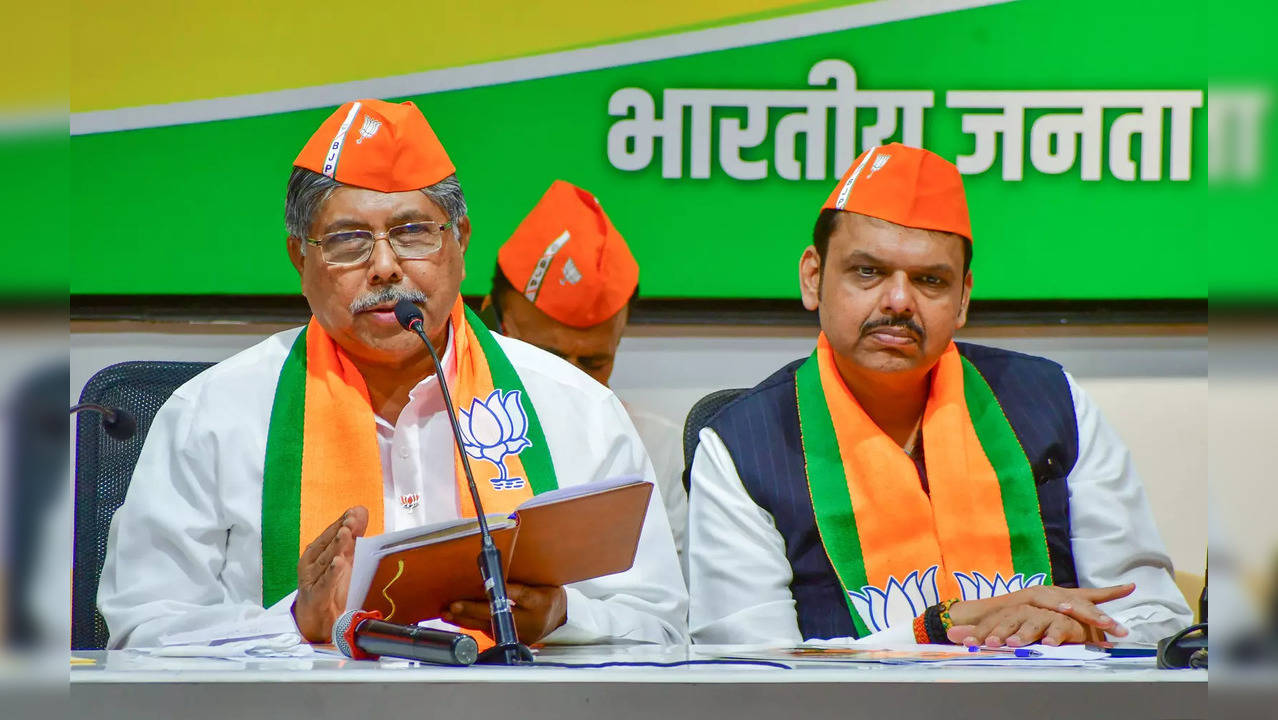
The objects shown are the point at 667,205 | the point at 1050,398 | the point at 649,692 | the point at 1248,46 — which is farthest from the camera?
the point at 667,205

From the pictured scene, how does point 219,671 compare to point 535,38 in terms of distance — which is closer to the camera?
point 219,671

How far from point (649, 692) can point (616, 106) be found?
6.54 ft

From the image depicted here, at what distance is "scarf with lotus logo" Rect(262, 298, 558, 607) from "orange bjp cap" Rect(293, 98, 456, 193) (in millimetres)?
302

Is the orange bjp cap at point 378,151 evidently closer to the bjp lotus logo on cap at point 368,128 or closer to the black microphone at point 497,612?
the bjp lotus logo on cap at point 368,128

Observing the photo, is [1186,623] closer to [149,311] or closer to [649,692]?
[649,692]

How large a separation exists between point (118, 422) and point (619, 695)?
162 centimetres

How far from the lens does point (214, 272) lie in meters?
3.03

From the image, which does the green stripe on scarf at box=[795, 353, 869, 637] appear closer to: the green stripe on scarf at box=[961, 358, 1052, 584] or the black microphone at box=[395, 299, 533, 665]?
the green stripe on scarf at box=[961, 358, 1052, 584]

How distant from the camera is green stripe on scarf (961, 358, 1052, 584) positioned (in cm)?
276

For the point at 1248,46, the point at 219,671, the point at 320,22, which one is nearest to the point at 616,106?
the point at 320,22

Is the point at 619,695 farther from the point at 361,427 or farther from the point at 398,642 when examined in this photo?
the point at 361,427

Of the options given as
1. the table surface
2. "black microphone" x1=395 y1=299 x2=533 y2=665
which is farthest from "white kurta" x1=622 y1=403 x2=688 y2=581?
the table surface

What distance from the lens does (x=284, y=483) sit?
2.49 m

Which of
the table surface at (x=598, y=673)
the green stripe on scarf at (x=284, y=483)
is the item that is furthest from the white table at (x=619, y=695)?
the green stripe on scarf at (x=284, y=483)
